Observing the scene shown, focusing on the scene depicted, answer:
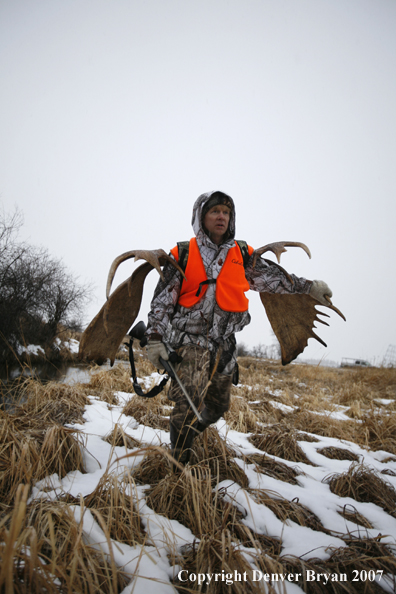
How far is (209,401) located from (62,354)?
532 inches

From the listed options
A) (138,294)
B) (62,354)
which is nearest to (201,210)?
(138,294)

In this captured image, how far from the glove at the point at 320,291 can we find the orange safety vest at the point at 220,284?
0.78 metres

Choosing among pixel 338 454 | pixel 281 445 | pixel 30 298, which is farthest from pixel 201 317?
pixel 30 298

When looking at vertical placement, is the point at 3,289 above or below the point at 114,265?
below

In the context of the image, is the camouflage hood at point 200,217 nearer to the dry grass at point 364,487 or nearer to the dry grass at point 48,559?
the dry grass at point 48,559

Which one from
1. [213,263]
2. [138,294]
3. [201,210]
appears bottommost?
[138,294]

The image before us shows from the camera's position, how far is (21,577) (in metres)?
1.01

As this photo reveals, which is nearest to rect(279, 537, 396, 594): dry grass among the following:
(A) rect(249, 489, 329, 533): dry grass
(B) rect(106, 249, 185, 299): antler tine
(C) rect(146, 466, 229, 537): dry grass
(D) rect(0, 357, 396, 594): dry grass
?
(D) rect(0, 357, 396, 594): dry grass

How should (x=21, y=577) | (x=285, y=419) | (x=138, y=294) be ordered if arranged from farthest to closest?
(x=285, y=419) → (x=138, y=294) → (x=21, y=577)

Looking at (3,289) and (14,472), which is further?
(3,289)

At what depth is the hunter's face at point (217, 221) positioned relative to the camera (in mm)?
2504

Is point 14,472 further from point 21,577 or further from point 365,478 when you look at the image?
point 365,478

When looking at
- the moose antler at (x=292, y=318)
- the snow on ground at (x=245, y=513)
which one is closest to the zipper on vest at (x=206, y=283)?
the moose antler at (x=292, y=318)

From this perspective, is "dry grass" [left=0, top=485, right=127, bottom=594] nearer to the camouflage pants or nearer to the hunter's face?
the camouflage pants
